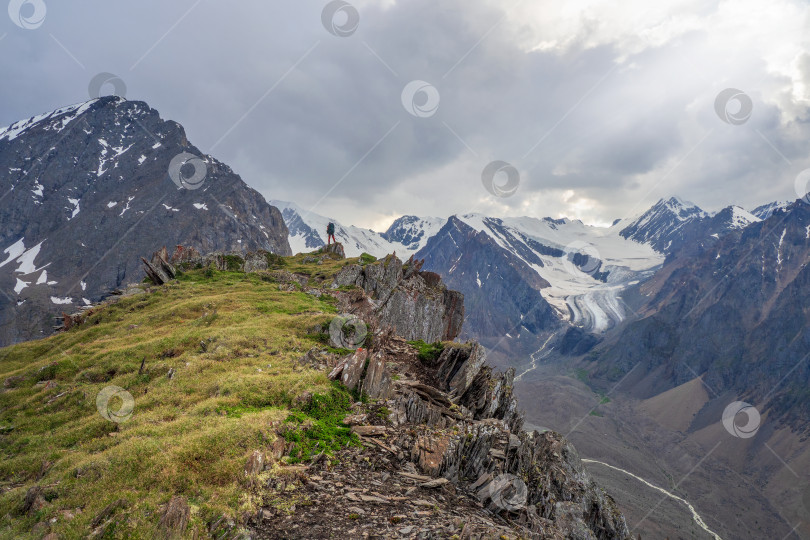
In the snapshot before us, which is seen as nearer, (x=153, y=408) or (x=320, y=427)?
(x=320, y=427)

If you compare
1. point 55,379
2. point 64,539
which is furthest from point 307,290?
point 64,539

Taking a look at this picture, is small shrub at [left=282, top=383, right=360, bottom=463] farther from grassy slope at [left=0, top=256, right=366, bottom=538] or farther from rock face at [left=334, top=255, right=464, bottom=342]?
rock face at [left=334, top=255, right=464, bottom=342]

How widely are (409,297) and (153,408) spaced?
40.3 metres

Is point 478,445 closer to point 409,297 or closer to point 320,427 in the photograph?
point 320,427

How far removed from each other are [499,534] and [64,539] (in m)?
11.0

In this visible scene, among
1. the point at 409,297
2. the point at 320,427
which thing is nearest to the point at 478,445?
the point at 320,427

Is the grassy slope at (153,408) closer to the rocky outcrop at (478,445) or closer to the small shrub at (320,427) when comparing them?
the small shrub at (320,427)

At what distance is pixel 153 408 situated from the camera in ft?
56.8

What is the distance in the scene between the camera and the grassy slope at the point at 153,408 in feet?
33.4

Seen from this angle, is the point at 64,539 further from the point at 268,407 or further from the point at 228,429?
the point at 268,407

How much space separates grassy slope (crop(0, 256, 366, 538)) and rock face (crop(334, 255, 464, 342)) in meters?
16.9

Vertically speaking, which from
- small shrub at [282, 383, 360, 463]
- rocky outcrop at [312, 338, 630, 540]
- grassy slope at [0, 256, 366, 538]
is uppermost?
rocky outcrop at [312, 338, 630, 540]

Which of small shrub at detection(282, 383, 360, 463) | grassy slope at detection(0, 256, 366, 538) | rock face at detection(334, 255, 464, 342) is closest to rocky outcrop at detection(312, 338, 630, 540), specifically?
small shrub at detection(282, 383, 360, 463)

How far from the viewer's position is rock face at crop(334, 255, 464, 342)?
52.6 metres
